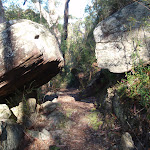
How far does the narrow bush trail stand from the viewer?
293 cm

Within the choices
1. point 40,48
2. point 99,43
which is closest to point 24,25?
point 40,48

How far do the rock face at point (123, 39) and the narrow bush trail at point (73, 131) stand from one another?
5.08 ft

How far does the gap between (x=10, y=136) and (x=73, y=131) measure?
1561mm

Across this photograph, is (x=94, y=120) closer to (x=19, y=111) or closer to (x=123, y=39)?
(x=19, y=111)

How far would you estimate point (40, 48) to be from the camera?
9.56ft

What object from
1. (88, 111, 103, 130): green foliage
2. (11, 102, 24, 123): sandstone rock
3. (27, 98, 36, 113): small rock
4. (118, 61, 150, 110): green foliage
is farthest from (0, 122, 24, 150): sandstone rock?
(118, 61, 150, 110): green foliage

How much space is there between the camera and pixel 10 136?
8.43ft

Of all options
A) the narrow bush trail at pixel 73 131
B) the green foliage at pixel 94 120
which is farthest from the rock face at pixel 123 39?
the narrow bush trail at pixel 73 131

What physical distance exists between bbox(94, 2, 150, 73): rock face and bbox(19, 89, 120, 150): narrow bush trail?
155 cm

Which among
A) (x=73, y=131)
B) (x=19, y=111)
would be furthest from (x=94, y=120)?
(x=19, y=111)

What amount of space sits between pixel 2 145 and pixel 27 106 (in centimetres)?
131

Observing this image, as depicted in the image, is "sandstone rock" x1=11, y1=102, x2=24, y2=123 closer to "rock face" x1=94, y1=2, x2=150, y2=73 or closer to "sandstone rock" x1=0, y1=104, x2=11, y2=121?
"sandstone rock" x1=0, y1=104, x2=11, y2=121

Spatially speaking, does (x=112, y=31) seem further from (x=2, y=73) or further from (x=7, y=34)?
(x=2, y=73)

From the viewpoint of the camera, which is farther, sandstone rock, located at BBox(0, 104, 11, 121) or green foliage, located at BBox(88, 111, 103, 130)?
green foliage, located at BBox(88, 111, 103, 130)
